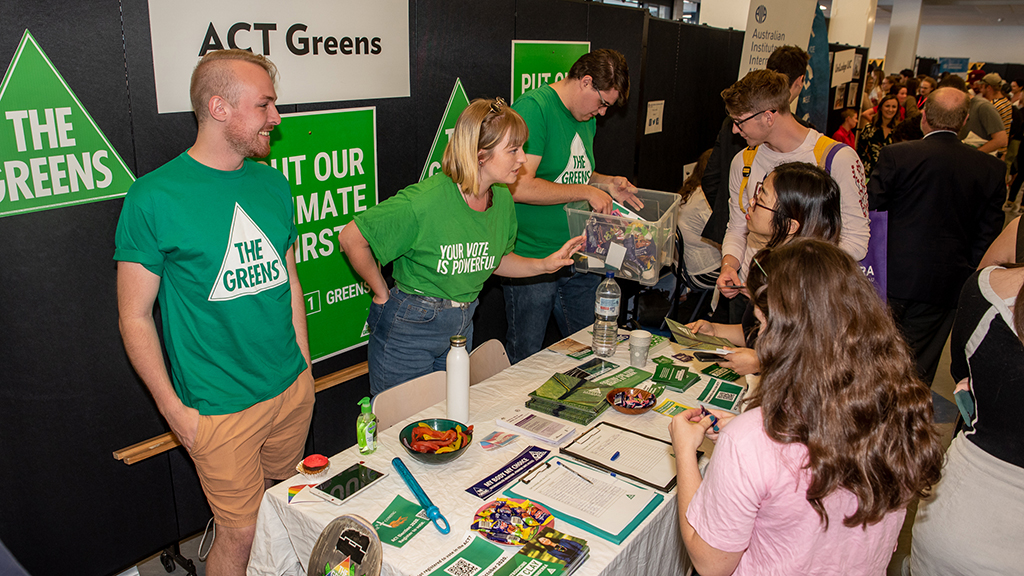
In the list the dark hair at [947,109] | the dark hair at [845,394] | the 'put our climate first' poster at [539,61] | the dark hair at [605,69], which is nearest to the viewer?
the dark hair at [845,394]

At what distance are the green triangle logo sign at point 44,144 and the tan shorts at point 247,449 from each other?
775 millimetres

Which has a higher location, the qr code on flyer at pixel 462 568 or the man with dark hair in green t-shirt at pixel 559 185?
the man with dark hair in green t-shirt at pixel 559 185

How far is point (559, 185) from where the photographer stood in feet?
9.61

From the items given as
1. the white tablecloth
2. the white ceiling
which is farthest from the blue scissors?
the white ceiling

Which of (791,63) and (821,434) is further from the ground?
(791,63)

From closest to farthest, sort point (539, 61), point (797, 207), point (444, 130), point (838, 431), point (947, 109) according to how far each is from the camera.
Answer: point (838, 431) → point (797, 207) → point (444, 130) → point (947, 109) → point (539, 61)

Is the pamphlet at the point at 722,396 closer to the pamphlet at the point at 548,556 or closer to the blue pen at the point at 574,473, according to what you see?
the blue pen at the point at 574,473

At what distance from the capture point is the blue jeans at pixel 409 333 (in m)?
2.25

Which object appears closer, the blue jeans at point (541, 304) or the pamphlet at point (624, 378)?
the pamphlet at point (624, 378)

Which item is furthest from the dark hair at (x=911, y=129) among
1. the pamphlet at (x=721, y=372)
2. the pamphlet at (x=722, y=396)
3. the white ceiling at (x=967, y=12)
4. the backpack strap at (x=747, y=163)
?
the white ceiling at (x=967, y=12)

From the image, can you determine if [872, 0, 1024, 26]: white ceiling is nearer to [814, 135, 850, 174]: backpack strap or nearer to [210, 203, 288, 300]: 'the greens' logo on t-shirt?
[814, 135, 850, 174]: backpack strap

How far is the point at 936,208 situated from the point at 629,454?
259 cm

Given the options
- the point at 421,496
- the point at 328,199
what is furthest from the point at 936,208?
the point at 421,496

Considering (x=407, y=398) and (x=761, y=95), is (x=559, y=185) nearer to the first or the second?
(x=761, y=95)
